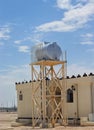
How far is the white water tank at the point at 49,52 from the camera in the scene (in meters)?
35.8

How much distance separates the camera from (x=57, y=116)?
123ft

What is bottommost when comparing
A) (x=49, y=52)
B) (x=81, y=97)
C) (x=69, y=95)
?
(x=81, y=97)

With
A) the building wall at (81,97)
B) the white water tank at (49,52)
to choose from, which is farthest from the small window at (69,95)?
the white water tank at (49,52)

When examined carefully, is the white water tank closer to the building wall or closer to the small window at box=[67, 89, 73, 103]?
the building wall

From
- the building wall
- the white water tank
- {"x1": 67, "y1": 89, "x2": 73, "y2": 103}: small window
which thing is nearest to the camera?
the white water tank

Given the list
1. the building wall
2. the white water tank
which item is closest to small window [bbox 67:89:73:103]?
the building wall

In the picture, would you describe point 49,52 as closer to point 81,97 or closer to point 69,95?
point 81,97

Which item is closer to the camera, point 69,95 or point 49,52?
point 49,52

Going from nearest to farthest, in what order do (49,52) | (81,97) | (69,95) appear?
(49,52), (81,97), (69,95)

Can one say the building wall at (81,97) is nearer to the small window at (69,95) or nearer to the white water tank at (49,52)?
the small window at (69,95)

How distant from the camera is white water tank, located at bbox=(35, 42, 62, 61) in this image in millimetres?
35812

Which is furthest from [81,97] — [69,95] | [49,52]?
[49,52]

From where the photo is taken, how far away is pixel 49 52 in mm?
35844

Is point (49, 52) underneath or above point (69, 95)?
above
